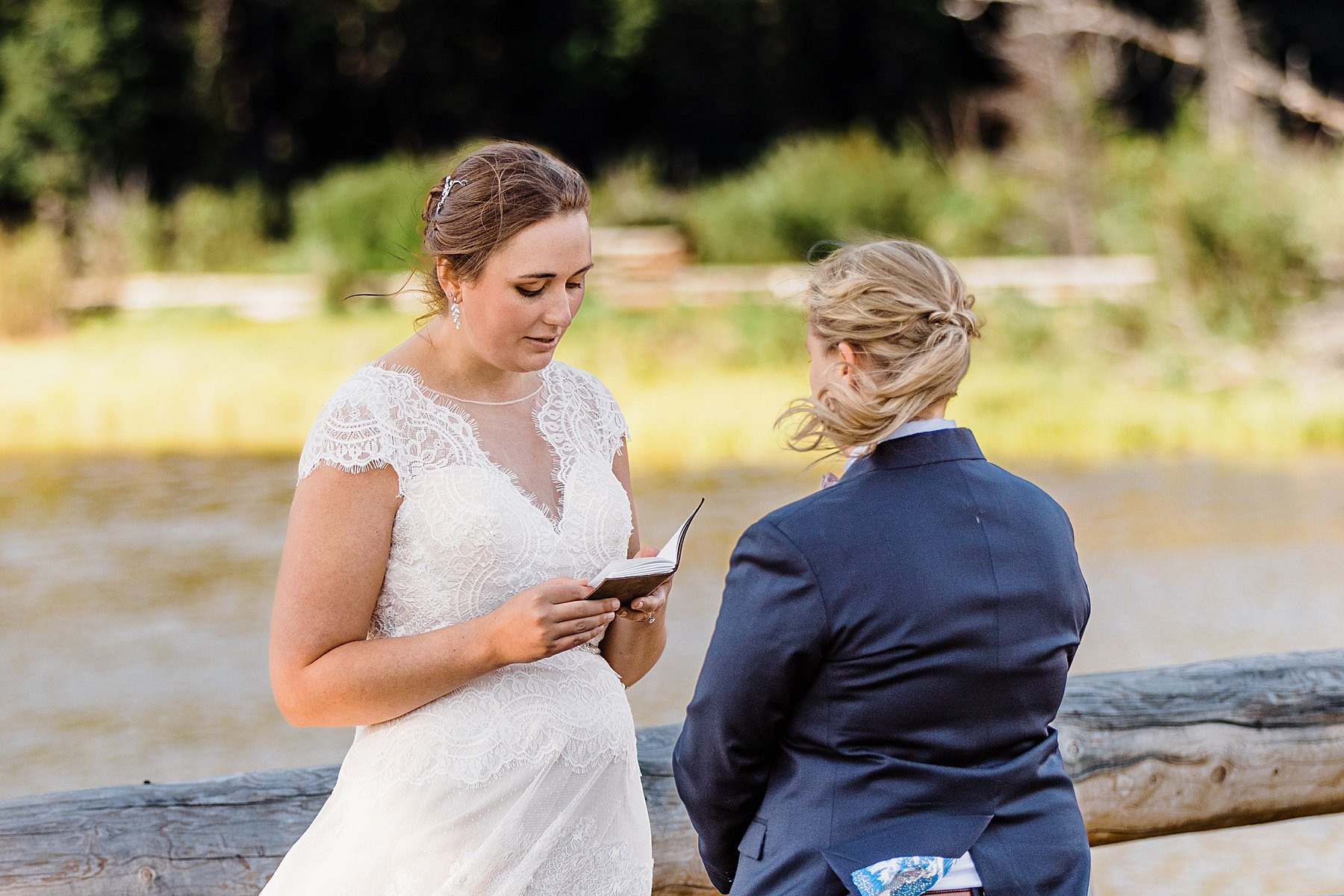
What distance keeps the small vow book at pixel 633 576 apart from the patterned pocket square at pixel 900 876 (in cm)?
54

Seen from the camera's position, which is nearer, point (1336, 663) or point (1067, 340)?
point (1336, 663)

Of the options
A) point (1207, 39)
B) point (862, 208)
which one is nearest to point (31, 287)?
point (862, 208)

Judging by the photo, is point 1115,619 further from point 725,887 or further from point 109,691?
point 725,887

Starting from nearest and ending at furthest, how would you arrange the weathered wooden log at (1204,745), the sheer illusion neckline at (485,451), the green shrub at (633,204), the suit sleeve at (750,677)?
the suit sleeve at (750,677) → the sheer illusion neckline at (485,451) → the weathered wooden log at (1204,745) → the green shrub at (633,204)

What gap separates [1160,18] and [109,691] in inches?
1470

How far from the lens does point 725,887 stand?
2.27m

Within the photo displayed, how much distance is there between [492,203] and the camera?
235cm

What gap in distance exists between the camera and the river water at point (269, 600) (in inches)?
256

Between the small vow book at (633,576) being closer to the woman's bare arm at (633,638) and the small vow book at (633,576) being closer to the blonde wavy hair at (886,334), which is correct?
the woman's bare arm at (633,638)

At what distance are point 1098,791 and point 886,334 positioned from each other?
1745 millimetres

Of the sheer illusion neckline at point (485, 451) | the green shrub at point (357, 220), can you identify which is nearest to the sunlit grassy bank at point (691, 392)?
the green shrub at point (357, 220)

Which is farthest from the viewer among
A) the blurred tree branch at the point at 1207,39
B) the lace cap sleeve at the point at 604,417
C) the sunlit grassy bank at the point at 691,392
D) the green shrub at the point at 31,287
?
the green shrub at the point at 31,287

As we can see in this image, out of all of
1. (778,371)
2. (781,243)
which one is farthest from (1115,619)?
(781,243)

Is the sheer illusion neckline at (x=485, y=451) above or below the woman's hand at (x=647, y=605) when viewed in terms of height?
above
